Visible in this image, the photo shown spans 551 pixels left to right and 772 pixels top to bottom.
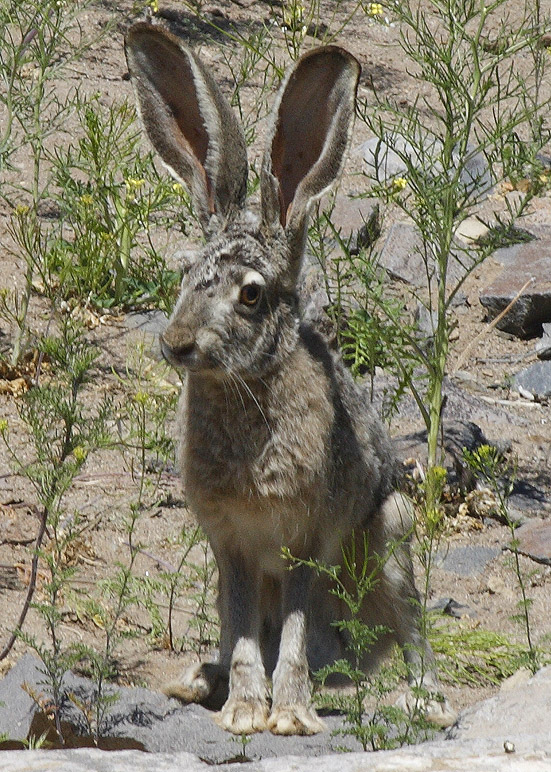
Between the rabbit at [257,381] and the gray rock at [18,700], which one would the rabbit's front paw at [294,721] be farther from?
the gray rock at [18,700]

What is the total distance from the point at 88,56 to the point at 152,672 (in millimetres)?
7420

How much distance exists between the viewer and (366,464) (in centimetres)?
468

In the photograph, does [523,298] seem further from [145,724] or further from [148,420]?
[145,724]

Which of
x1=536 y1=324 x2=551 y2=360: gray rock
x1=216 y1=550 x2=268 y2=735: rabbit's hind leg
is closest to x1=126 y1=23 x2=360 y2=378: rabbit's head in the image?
x1=216 y1=550 x2=268 y2=735: rabbit's hind leg

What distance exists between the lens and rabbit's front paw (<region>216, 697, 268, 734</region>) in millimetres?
4082

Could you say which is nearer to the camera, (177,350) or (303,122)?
(177,350)

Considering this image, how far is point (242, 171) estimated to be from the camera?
4359mm

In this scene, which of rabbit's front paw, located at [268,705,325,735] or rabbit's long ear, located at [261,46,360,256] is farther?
rabbit's long ear, located at [261,46,360,256]

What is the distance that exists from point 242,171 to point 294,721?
6.86ft

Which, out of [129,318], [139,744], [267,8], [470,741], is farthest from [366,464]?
[267,8]

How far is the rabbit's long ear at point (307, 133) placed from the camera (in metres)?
4.23

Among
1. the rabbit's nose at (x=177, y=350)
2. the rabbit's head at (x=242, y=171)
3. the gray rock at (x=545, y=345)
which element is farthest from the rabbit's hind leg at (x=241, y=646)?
the gray rock at (x=545, y=345)

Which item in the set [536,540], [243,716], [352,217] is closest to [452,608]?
[536,540]

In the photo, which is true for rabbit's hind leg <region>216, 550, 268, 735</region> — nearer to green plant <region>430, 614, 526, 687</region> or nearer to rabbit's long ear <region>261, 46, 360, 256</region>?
green plant <region>430, 614, 526, 687</region>
